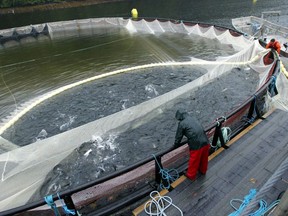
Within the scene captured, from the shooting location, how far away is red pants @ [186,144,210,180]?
5.11 metres

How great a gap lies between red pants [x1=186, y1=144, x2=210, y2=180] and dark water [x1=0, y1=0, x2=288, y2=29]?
34937 millimetres

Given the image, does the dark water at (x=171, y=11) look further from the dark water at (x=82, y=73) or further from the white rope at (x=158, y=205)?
the white rope at (x=158, y=205)

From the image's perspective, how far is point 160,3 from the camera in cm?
5772

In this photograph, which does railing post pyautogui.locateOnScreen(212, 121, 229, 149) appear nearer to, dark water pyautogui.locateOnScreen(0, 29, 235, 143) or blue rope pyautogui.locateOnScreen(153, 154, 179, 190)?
blue rope pyautogui.locateOnScreen(153, 154, 179, 190)

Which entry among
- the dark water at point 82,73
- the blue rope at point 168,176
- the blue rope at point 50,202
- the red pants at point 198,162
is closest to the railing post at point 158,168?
the blue rope at point 168,176

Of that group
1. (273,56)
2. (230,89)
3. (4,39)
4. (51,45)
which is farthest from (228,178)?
(4,39)

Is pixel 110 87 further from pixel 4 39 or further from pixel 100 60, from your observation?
pixel 4 39

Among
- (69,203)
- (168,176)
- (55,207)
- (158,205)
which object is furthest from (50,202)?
(168,176)

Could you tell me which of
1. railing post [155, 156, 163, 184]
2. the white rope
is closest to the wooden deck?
the white rope

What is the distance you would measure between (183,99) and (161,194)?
6.65m

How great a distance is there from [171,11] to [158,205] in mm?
49429

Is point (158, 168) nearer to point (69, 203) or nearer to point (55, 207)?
point (69, 203)

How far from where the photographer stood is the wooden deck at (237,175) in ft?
15.9

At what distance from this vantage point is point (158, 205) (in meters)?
4.81
